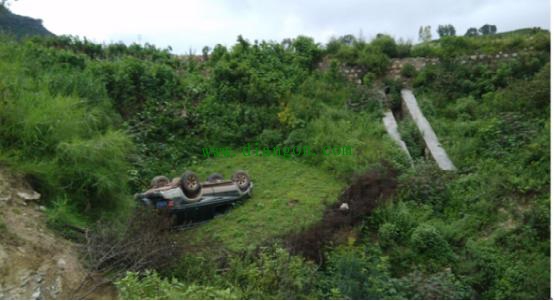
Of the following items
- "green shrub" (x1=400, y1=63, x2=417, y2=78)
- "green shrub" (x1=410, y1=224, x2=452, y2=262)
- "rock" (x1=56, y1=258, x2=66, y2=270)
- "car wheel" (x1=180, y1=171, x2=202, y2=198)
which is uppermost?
"green shrub" (x1=400, y1=63, x2=417, y2=78)

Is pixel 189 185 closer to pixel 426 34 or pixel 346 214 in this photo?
pixel 346 214

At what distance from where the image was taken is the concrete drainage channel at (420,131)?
32.4 ft

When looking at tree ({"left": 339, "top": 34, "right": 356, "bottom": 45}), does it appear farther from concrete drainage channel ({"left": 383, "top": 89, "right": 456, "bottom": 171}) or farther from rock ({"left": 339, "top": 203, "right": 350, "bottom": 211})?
rock ({"left": 339, "top": 203, "right": 350, "bottom": 211})

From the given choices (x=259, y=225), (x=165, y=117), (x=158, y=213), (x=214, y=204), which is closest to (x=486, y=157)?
(x=259, y=225)

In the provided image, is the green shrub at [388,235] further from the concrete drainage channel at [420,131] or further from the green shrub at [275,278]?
the concrete drainage channel at [420,131]

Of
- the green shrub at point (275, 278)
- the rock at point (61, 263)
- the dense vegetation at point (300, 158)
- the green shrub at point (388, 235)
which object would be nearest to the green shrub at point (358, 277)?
the dense vegetation at point (300, 158)

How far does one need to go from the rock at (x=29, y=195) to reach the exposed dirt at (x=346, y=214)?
3644 millimetres

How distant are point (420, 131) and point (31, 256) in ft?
29.0

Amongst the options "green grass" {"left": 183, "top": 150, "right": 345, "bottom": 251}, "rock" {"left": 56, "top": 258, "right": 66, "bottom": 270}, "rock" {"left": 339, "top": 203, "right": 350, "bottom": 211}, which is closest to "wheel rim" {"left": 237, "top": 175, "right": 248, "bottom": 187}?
"green grass" {"left": 183, "top": 150, "right": 345, "bottom": 251}

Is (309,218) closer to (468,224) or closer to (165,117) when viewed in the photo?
(468,224)

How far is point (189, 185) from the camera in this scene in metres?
7.80

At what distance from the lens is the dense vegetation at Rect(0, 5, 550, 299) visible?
18.8 ft

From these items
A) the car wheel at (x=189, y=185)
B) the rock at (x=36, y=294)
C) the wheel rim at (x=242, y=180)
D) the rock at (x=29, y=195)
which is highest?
the rock at (x=29, y=195)

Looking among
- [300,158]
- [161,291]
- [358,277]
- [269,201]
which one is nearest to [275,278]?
[358,277]
